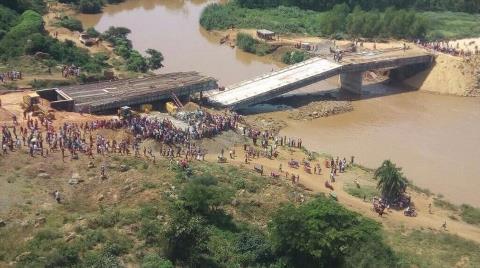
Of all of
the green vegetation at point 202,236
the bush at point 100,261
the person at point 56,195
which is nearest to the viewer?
the bush at point 100,261

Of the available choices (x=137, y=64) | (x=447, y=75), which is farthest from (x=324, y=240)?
(x=447, y=75)

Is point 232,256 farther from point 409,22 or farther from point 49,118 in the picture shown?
point 409,22

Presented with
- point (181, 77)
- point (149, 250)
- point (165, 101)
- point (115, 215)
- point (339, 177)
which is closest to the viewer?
point (149, 250)

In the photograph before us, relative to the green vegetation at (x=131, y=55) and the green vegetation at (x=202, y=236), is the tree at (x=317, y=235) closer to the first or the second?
→ the green vegetation at (x=202, y=236)

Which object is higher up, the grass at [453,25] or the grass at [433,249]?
the grass at [453,25]

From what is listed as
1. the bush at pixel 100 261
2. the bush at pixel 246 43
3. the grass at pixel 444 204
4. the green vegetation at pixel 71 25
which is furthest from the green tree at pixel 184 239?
the green vegetation at pixel 71 25

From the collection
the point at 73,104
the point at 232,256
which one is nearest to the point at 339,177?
the point at 232,256
